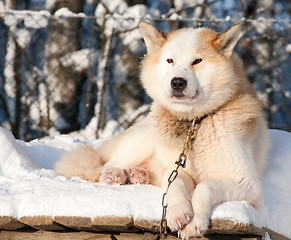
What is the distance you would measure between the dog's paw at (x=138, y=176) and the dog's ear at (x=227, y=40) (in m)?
0.87

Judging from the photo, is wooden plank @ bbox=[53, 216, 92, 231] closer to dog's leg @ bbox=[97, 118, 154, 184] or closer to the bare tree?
dog's leg @ bbox=[97, 118, 154, 184]

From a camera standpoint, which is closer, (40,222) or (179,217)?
(179,217)

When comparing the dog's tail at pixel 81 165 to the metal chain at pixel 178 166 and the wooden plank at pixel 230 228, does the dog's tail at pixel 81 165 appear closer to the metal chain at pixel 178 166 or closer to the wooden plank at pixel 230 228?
the metal chain at pixel 178 166

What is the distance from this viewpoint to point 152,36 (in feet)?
8.67

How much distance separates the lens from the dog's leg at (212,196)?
1851 mm

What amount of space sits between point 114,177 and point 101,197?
45 centimetres

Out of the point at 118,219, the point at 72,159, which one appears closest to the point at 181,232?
the point at 118,219

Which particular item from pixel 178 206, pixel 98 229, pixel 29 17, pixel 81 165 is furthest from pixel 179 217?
pixel 29 17

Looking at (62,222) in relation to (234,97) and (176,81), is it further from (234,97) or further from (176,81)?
(234,97)

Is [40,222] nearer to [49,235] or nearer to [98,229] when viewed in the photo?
[49,235]

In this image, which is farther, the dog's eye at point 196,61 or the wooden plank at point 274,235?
the dog's eye at point 196,61

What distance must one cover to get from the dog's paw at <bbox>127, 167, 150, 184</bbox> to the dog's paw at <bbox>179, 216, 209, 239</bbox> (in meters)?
0.79

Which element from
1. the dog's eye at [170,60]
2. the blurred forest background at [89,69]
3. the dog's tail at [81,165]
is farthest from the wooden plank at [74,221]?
the blurred forest background at [89,69]

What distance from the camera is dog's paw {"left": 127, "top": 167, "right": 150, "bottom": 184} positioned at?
2631mm
